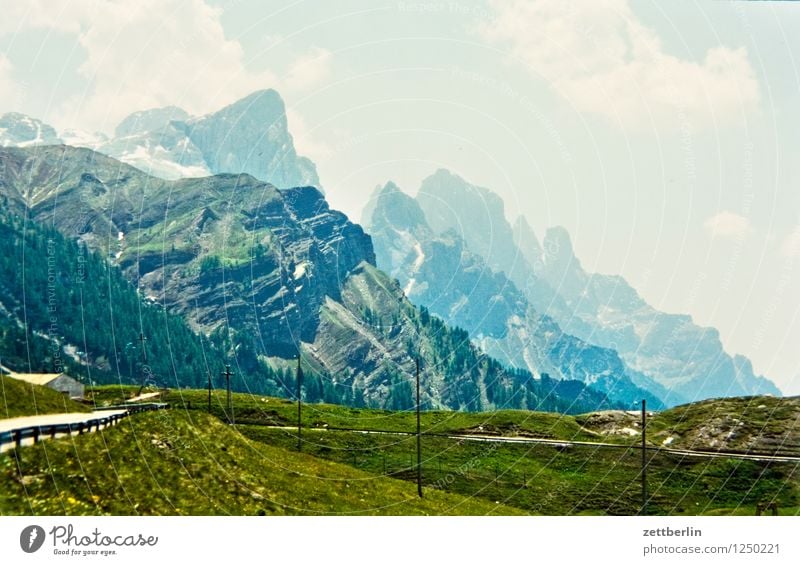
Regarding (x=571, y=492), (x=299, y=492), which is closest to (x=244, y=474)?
(x=299, y=492)

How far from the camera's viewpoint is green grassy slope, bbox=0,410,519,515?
42.4 m

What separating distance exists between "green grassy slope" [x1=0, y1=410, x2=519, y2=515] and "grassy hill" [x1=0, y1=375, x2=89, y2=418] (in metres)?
11.2

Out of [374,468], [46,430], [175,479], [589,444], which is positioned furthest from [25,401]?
[589,444]

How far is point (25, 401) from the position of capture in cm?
7038

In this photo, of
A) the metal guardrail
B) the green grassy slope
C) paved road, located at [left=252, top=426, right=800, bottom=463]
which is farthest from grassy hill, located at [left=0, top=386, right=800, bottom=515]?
paved road, located at [left=252, top=426, right=800, bottom=463]

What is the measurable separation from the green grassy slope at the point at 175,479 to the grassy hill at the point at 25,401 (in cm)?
1120

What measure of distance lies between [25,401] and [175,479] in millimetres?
26074

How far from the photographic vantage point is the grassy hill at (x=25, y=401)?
64681mm

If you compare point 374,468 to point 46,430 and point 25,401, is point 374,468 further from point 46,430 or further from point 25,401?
point 46,430

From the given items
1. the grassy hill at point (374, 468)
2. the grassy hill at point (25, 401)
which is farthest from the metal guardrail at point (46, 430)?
the grassy hill at point (25, 401)

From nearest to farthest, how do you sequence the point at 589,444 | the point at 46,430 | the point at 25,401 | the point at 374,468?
the point at 46,430 → the point at 25,401 → the point at 374,468 → the point at 589,444

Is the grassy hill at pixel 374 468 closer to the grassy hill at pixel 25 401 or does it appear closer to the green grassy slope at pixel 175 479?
the green grassy slope at pixel 175 479
